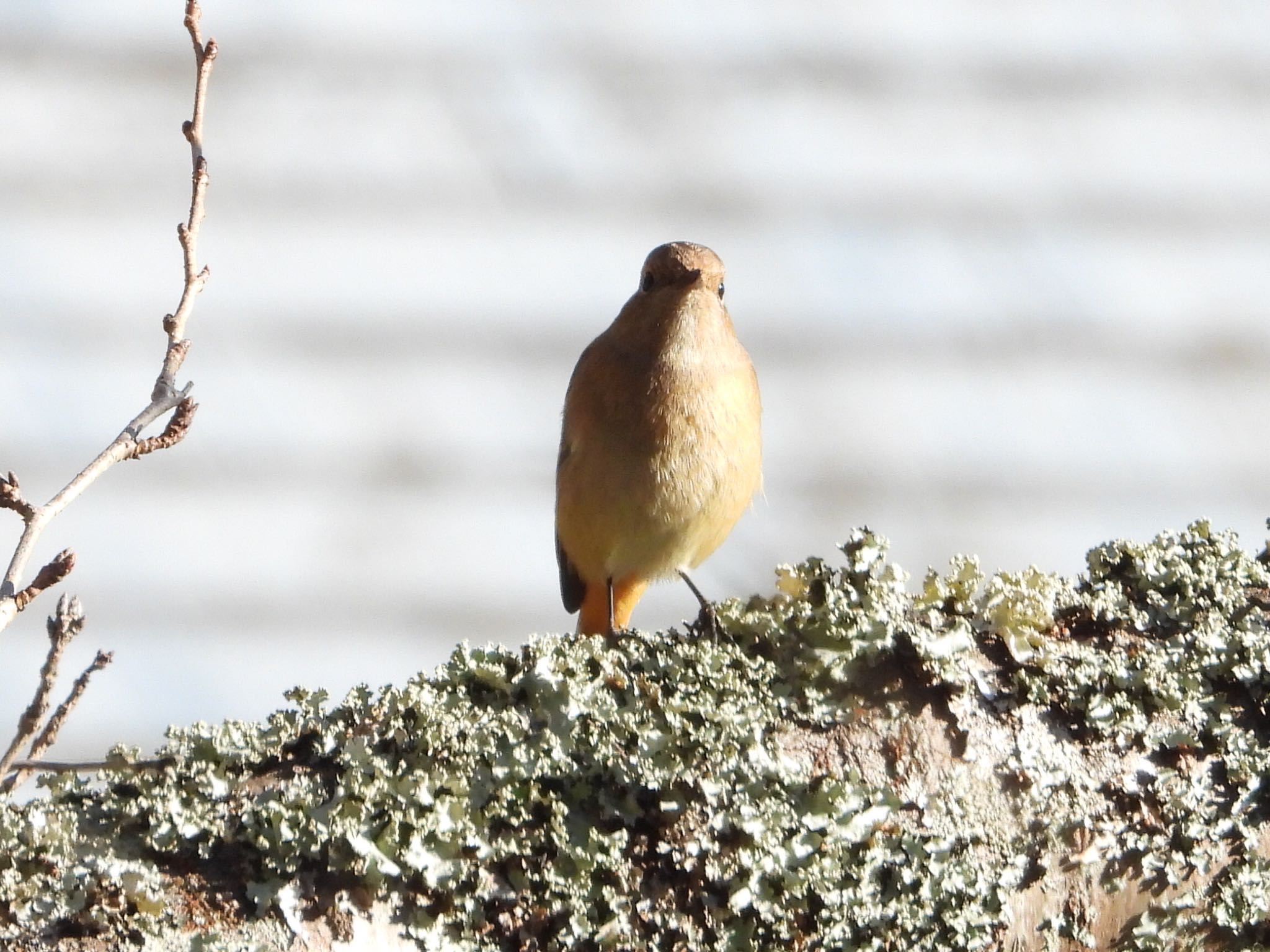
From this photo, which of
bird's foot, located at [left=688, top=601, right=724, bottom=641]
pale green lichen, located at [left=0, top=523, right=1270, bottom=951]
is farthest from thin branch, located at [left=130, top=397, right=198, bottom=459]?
bird's foot, located at [left=688, top=601, right=724, bottom=641]

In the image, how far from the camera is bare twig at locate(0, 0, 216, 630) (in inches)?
56.8

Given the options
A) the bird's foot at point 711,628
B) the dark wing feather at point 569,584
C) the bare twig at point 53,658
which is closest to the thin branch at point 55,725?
the bare twig at point 53,658

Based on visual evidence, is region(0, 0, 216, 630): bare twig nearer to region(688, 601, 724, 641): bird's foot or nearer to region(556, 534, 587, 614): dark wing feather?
region(688, 601, 724, 641): bird's foot

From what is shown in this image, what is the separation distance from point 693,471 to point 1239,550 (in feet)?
4.72

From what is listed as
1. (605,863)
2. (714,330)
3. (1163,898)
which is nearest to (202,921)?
(605,863)

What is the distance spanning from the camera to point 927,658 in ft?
5.82

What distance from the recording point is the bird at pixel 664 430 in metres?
3.32

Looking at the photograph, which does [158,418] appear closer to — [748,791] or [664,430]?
[748,791]

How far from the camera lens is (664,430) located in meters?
3.31

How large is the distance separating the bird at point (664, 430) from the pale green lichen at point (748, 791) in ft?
4.46

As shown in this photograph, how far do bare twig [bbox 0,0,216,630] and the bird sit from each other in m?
1.61

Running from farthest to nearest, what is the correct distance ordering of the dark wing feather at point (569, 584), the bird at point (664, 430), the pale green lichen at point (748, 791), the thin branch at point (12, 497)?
the dark wing feather at point (569, 584), the bird at point (664, 430), the thin branch at point (12, 497), the pale green lichen at point (748, 791)

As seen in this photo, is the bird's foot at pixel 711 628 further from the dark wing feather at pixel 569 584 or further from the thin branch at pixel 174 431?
the dark wing feather at pixel 569 584

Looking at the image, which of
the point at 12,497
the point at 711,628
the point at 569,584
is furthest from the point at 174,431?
the point at 569,584
